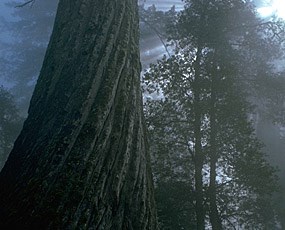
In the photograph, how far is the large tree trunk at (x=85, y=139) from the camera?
2217 millimetres

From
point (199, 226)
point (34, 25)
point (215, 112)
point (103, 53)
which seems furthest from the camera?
point (34, 25)

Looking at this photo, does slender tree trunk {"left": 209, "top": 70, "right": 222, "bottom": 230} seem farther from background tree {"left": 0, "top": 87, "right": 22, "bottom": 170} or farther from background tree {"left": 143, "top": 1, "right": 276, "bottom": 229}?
background tree {"left": 0, "top": 87, "right": 22, "bottom": 170}

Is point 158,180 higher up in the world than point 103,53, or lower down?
higher up

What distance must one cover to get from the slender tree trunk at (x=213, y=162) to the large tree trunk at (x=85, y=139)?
7.03 metres

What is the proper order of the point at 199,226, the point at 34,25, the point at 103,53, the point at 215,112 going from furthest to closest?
the point at 34,25 → the point at 215,112 → the point at 199,226 → the point at 103,53

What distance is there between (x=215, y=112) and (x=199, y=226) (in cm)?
297

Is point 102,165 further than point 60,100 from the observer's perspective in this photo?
No

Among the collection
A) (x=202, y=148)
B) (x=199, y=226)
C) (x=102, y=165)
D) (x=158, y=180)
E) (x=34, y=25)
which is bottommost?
(x=102, y=165)

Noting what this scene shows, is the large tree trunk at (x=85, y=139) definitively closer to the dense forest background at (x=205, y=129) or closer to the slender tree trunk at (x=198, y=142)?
the dense forest background at (x=205, y=129)

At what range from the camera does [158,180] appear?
10047mm

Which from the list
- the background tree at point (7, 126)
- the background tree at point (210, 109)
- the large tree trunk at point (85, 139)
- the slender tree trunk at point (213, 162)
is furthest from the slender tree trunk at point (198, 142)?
the background tree at point (7, 126)

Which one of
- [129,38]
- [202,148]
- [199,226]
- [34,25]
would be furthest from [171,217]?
[34,25]

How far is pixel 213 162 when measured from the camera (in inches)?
391

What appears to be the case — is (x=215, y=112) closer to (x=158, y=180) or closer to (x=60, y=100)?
(x=158, y=180)
